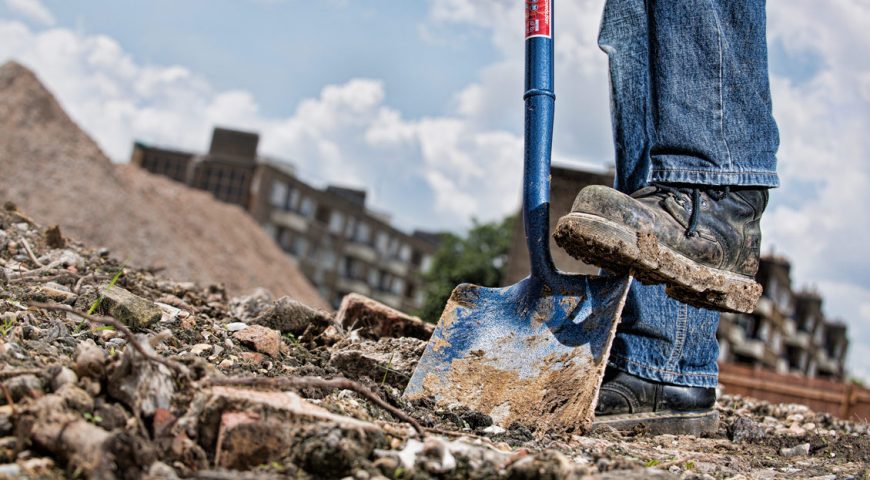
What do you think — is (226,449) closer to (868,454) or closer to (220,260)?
(868,454)

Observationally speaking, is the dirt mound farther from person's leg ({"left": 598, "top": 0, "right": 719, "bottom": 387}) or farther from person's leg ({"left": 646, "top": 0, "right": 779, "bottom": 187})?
person's leg ({"left": 646, "top": 0, "right": 779, "bottom": 187})

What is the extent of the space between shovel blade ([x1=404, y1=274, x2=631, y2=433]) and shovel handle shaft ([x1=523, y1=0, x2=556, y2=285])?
90 mm

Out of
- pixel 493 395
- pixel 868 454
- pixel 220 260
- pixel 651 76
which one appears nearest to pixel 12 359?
pixel 493 395

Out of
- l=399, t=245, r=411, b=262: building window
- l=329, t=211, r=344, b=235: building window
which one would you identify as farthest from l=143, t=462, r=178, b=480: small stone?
l=399, t=245, r=411, b=262: building window

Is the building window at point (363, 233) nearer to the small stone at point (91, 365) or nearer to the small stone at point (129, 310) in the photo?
the small stone at point (129, 310)

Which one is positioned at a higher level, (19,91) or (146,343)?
(19,91)

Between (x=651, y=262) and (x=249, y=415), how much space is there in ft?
3.91

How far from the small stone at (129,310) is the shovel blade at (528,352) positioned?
31.1 inches

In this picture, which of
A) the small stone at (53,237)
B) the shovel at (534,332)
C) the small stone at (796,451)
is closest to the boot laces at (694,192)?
the shovel at (534,332)

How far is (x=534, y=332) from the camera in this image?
253 centimetres

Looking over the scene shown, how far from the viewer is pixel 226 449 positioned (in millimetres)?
1571

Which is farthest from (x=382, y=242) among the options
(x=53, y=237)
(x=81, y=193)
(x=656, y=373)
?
(x=656, y=373)

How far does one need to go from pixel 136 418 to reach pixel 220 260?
25318 mm

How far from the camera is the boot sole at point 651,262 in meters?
2.25
